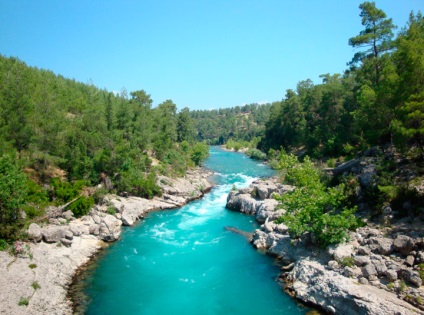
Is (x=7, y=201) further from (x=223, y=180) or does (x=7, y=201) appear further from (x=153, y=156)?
(x=223, y=180)

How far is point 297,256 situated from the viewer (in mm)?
23469

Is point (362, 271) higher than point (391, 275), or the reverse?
point (391, 275)

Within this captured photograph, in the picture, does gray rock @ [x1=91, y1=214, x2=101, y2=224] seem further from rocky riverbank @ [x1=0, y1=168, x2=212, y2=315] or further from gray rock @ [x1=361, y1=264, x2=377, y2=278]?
gray rock @ [x1=361, y1=264, x2=377, y2=278]

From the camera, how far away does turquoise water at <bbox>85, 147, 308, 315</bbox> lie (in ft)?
62.8

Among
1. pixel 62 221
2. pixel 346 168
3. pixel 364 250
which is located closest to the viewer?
pixel 364 250

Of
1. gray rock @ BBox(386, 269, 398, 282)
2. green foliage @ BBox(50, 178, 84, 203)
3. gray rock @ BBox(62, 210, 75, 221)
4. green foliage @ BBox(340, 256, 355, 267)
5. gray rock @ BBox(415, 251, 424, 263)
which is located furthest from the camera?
green foliage @ BBox(50, 178, 84, 203)

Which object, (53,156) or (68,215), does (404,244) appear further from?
(53,156)

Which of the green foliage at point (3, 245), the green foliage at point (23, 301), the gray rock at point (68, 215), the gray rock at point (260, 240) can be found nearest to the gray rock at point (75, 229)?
the gray rock at point (68, 215)

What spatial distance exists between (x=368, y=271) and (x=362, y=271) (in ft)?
1.28

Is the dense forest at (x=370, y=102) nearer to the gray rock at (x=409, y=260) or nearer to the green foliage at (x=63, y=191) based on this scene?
the gray rock at (x=409, y=260)

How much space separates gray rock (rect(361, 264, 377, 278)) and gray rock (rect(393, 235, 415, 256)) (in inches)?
86.5

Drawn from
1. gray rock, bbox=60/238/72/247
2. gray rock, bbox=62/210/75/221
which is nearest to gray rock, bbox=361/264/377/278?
gray rock, bbox=60/238/72/247

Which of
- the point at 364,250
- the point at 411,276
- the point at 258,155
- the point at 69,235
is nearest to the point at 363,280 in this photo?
the point at 411,276

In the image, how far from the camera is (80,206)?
100ft
